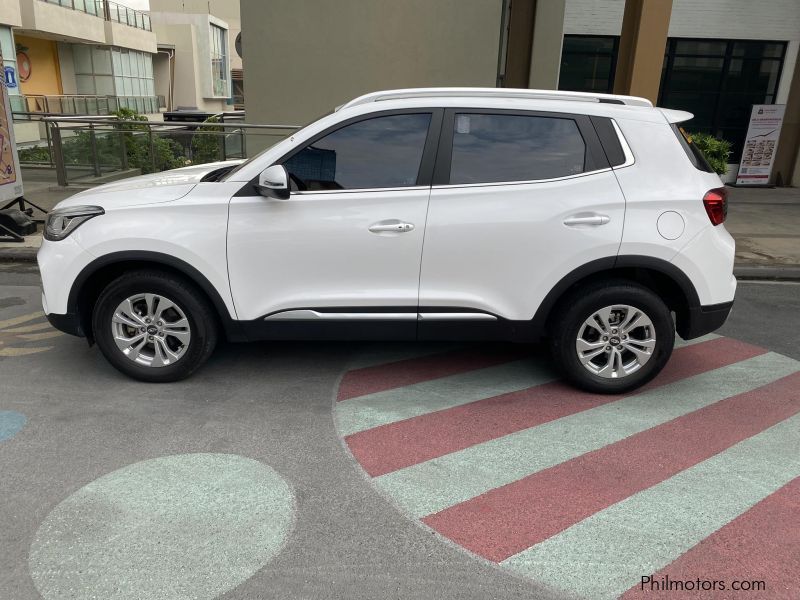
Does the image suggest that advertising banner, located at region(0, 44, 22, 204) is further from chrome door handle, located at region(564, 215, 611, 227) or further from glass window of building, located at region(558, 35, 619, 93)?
glass window of building, located at region(558, 35, 619, 93)

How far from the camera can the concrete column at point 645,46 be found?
819cm

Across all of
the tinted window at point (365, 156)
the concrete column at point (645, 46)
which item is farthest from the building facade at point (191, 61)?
the tinted window at point (365, 156)

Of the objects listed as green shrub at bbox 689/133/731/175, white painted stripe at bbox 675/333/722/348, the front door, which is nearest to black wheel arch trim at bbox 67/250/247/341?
the front door

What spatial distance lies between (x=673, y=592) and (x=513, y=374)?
2.23 m

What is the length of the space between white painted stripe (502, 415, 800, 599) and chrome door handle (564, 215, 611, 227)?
156 cm

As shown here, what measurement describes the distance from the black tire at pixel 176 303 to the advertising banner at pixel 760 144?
1345 cm

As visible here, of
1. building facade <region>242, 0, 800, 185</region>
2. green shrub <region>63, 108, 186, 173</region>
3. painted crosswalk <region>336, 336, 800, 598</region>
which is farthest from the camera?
building facade <region>242, 0, 800, 185</region>

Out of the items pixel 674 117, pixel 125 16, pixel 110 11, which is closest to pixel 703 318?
pixel 674 117

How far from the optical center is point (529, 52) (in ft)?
43.8

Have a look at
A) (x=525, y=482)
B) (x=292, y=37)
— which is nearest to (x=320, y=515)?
(x=525, y=482)

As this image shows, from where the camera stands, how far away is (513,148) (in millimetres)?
4102

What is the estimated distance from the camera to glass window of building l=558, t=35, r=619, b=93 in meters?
13.3

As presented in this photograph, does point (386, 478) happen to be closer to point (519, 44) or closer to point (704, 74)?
point (519, 44)

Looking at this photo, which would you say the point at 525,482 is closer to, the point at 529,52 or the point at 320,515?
the point at 320,515
